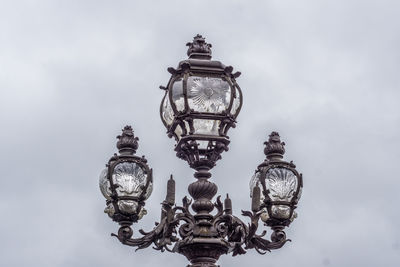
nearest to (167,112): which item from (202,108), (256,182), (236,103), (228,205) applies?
(202,108)

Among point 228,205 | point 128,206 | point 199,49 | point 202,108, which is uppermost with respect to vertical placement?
point 199,49

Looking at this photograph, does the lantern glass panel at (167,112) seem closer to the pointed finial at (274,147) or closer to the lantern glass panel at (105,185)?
the lantern glass panel at (105,185)

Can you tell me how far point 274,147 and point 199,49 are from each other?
1.44 m

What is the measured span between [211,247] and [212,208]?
0.45 meters

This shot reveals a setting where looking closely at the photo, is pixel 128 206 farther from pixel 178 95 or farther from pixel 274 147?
pixel 274 147

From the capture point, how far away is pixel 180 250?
11.1 meters

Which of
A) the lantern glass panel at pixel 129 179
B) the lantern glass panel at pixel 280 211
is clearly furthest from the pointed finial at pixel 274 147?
the lantern glass panel at pixel 129 179

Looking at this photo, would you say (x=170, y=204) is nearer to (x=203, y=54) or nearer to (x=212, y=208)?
(x=212, y=208)

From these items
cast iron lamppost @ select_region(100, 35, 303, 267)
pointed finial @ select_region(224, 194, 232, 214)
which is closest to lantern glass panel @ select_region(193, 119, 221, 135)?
cast iron lamppost @ select_region(100, 35, 303, 267)

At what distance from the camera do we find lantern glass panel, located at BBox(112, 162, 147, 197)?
11.3 m

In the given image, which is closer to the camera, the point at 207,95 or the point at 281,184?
the point at 207,95

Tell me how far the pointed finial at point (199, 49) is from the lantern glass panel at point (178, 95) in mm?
630

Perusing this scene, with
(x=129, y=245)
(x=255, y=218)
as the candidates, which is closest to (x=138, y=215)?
(x=129, y=245)

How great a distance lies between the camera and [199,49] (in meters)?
11.9
